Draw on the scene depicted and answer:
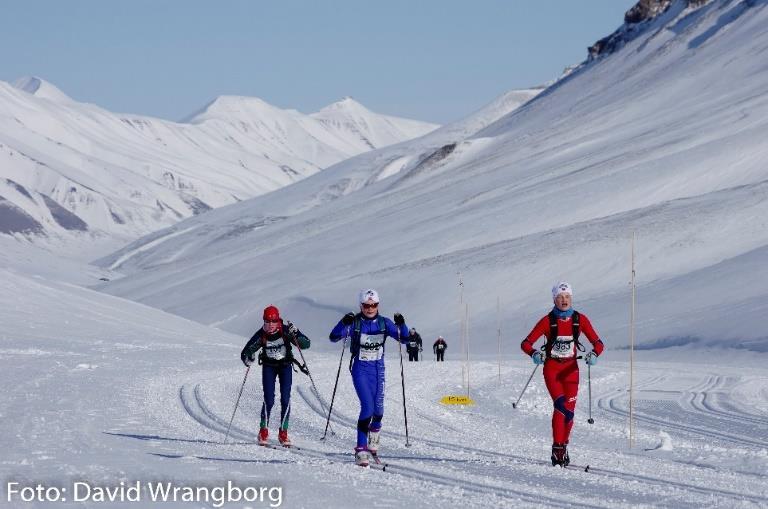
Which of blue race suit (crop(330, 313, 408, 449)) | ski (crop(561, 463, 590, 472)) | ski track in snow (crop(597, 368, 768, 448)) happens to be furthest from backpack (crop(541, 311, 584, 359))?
ski track in snow (crop(597, 368, 768, 448))

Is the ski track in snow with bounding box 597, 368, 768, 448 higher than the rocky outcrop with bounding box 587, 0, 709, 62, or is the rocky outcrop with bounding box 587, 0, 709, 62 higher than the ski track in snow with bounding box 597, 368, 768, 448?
the rocky outcrop with bounding box 587, 0, 709, 62

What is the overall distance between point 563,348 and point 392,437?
3793mm

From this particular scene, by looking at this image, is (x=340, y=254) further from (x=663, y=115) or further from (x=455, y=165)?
(x=455, y=165)

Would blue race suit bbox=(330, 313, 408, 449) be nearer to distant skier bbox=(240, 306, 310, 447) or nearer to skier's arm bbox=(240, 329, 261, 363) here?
distant skier bbox=(240, 306, 310, 447)

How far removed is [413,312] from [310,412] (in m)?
40.0

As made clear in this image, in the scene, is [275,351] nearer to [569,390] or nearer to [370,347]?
[370,347]

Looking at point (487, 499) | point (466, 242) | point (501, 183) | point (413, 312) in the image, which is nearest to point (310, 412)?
point (487, 499)

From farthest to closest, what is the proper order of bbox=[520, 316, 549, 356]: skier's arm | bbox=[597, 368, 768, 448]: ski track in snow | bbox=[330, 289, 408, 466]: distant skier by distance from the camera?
bbox=[597, 368, 768, 448]: ski track in snow < bbox=[330, 289, 408, 466]: distant skier < bbox=[520, 316, 549, 356]: skier's arm

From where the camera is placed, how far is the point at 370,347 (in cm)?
1354

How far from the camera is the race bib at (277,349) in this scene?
14992mm

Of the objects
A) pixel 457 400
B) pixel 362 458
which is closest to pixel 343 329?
pixel 362 458

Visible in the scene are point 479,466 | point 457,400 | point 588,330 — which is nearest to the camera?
point 479,466

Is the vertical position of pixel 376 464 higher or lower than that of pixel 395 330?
lower

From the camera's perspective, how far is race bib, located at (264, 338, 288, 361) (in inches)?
590
